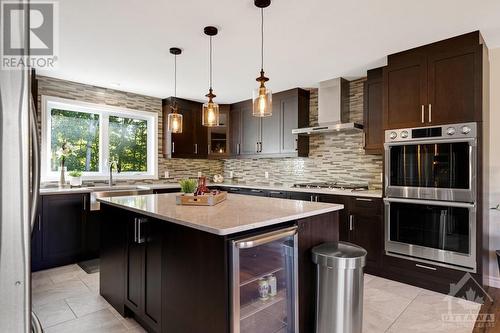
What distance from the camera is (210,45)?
9.45ft

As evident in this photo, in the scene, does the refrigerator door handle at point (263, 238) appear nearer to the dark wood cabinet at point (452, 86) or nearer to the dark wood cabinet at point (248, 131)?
the dark wood cabinet at point (452, 86)

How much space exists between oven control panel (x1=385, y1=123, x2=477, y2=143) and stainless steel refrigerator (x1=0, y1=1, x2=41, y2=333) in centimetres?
315

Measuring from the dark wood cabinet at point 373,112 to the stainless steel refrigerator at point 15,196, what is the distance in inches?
139

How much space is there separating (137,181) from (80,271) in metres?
1.73

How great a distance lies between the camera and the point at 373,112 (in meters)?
3.55

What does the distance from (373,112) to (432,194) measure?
126cm

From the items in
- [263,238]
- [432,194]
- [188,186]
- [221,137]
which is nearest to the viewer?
[263,238]

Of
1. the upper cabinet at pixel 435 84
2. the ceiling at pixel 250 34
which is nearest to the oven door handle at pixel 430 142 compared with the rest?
the upper cabinet at pixel 435 84

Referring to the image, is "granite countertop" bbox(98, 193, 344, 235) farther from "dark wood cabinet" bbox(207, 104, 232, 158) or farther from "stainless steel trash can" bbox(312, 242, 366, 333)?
"dark wood cabinet" bbox(207, 104, 232, 158)

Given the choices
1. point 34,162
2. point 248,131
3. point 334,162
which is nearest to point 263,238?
point 34,162

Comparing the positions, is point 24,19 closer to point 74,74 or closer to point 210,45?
point 210,45

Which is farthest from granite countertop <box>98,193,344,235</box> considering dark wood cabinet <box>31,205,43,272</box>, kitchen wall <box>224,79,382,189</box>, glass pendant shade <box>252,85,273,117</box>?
kitchen wall <box>224,79,382,189</box>

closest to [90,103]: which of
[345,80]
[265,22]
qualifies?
[265,22]

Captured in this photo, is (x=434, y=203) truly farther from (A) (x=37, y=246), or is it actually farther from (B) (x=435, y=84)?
(A) (x=37, y=246)
